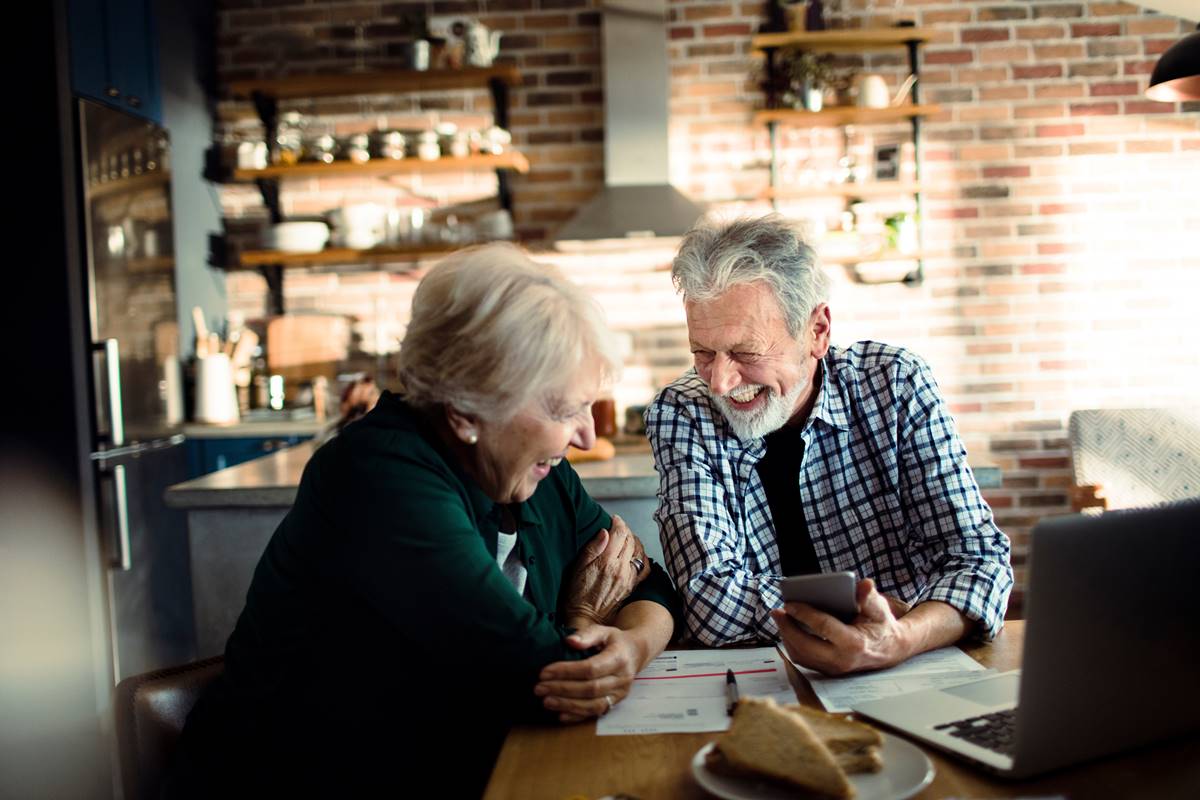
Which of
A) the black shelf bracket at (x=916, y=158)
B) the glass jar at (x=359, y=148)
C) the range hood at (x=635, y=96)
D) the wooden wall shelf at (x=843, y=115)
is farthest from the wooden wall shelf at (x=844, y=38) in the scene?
the glass jar at (x=359, y=148)

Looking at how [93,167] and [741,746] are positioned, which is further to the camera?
[93,167]

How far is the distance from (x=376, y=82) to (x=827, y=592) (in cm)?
381

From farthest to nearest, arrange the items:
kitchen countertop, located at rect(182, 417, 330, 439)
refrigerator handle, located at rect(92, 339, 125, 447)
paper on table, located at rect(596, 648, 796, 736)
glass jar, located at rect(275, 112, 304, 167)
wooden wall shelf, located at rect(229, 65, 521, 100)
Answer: glass jar, located at rect(275, 112, 304, 167) → wooden wall shelf, located at rect(229, 65, 521, 100) → kitchen countertop, located at rect(182, 417, 330, 439) → refrigerator handle, located at rect(92, 339, 125, 447) → paper on table, located at rect(596, 648, 796, 736)

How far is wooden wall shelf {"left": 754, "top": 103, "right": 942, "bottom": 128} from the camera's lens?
425 centimetres

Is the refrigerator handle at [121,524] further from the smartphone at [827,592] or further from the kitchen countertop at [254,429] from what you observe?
the smartphone at [827,592]

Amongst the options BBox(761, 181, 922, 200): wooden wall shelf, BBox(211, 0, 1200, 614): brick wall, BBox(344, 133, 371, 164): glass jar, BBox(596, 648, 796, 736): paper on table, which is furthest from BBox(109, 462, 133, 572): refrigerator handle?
BBox(761, 181, 922, 200): wooden wall shelf

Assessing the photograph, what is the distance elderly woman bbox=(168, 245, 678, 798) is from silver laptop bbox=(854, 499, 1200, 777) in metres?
0.48

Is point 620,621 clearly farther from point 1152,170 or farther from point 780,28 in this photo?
point 1152,170

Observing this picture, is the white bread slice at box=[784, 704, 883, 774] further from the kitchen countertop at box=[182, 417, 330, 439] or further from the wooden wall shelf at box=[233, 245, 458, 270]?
the wooden wall shelf at box=[233, 245, 458, 270]

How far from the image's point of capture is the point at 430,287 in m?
1.32

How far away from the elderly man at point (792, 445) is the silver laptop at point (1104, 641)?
0.62 meters

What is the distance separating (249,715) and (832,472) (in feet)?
3.29

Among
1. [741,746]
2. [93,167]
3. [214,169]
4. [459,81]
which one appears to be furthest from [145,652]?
[741,746]

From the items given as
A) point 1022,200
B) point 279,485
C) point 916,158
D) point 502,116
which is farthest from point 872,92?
point 279,485
